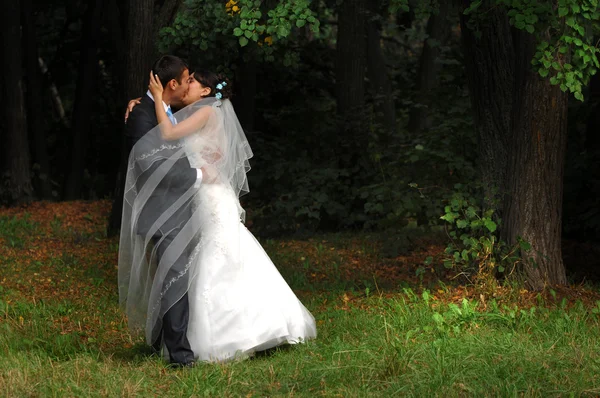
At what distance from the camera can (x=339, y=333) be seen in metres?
7.52

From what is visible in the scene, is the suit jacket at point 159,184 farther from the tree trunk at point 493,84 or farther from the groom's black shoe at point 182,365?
the tree trunk at point 493,84

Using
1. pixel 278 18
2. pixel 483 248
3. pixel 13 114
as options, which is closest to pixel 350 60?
pixel 13 114

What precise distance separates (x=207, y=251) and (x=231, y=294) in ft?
1.21

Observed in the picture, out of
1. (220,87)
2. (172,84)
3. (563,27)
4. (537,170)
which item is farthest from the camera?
(537,170)

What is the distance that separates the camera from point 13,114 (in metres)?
17.1

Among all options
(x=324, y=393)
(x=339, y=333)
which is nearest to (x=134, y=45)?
(x=339, y=333)

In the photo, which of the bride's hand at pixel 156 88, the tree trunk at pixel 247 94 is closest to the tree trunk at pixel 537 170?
the bride's hand at pixel 156 88

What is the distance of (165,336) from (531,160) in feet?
12.7

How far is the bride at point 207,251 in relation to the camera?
22.4 ft

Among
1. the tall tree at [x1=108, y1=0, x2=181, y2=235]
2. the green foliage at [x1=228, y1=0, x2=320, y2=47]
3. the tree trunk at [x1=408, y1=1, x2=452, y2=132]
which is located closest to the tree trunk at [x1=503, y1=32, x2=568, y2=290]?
the green foliage at [x1=228, y1=0, x2=320, y2=47]

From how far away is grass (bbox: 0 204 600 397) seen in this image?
595 centimetres

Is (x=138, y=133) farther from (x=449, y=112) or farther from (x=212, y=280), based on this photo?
(x=449, y=112)

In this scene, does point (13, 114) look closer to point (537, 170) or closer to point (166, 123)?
point (166, 123)

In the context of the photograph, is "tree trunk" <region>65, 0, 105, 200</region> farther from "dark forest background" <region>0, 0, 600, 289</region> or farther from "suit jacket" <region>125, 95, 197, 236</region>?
"suit jacket" <region>125, 95, 197, 236</region>
